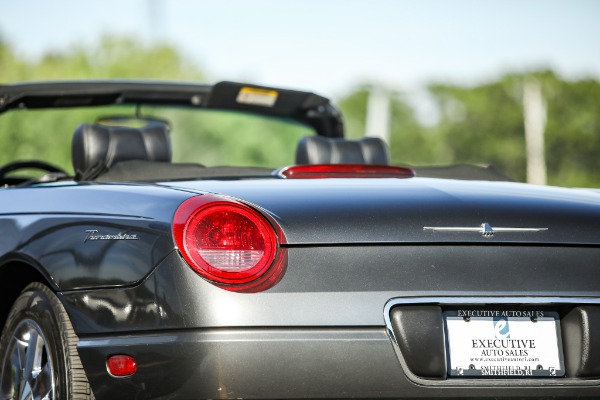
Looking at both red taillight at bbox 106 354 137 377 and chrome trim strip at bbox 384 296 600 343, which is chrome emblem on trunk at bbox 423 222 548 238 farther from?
red taillight at bbox 106 354 137 377

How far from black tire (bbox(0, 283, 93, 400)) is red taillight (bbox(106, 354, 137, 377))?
0.61ft

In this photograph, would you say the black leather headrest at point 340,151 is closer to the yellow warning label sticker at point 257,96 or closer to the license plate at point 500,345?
the yellow warning label sticker at point 257,96

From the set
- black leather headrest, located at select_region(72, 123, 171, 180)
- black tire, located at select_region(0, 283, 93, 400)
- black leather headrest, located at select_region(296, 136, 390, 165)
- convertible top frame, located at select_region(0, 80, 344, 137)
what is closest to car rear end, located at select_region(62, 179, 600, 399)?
black tire, located at select_region(0, 283, 93, 400)

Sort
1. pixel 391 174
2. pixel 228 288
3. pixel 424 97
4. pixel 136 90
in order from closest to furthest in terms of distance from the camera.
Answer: pixel 228 288
pixel 391 174
pixel 136 90
pixel 424 97

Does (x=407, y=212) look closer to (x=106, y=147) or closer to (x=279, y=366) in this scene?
(x=279, y=366)

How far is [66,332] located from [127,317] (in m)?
0.34

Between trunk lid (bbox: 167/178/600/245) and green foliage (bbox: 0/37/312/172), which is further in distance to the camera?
green foliage (bbox: 0/37/312/172)

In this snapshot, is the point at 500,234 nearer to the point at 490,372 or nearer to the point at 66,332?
the point at 490,372

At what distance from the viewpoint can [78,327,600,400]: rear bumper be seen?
3.18 meters

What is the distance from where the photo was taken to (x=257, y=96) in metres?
6.59

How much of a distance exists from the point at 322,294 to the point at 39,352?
1165 millimetres

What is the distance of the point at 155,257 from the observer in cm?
332

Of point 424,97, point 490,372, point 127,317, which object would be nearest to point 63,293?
point 127,317

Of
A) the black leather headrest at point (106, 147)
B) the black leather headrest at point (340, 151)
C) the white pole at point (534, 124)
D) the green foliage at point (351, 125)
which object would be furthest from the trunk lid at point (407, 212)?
the white pole at point (534, 124)
